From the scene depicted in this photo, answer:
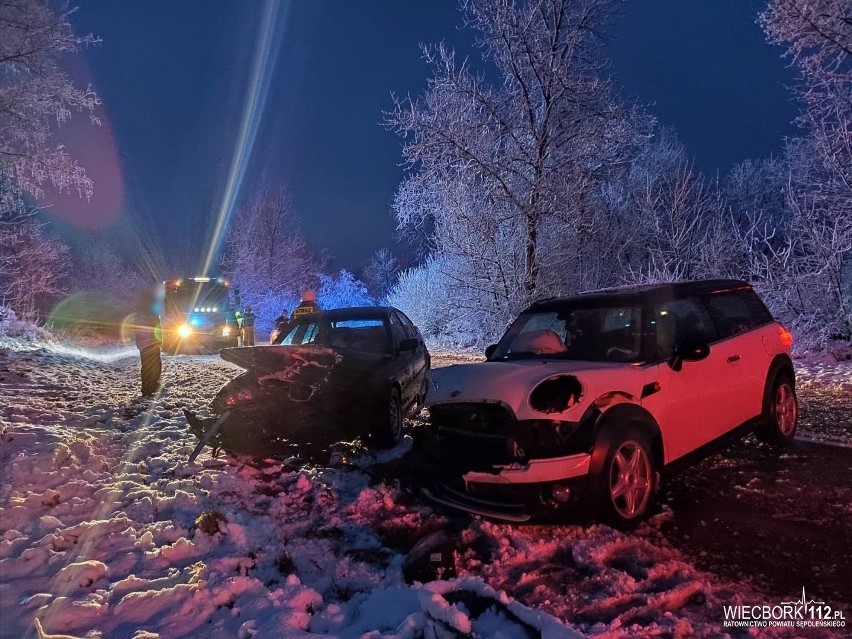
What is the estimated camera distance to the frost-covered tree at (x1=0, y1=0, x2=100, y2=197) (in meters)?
10.9

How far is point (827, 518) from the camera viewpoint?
149 inches

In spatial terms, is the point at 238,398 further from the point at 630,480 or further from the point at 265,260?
the point at 265,260

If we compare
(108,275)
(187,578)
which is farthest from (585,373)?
(108,275)

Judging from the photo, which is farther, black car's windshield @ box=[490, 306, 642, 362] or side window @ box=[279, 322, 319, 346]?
side window @ box=[279, 322, 319, 346]

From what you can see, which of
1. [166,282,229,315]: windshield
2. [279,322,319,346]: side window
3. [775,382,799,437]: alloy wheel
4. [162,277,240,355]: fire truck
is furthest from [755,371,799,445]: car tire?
[166,282,229,315]: windshield

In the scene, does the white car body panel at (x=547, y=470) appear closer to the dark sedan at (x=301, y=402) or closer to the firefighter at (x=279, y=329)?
the dark sedan at (x=301, y=402)

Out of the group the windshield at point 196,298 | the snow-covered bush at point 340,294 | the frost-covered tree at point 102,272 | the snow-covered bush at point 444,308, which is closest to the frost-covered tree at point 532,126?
the snow-covered bush at point 444,308

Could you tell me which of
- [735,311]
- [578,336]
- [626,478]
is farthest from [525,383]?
[735,311]

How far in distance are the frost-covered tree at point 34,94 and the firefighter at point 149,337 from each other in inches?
203

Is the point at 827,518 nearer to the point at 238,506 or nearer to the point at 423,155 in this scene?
the point at 238,506

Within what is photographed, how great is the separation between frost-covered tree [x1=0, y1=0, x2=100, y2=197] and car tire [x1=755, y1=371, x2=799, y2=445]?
13.4 meters

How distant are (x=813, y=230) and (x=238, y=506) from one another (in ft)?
45.2

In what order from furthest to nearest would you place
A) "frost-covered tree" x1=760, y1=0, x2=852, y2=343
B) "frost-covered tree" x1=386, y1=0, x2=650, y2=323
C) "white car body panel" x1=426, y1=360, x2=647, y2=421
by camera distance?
"frost-covered tree" x1=386, y1=0, x2=650, y2=323, "frost-covered tree" x1=760, y1=0, x2=852, y2=343, "white car body panel" x1=426, y1=360, x2=647, y2=421

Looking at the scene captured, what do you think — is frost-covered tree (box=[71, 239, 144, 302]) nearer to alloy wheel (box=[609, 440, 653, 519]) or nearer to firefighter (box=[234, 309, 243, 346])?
firefighter (box=[234, 309, 243, 346])
